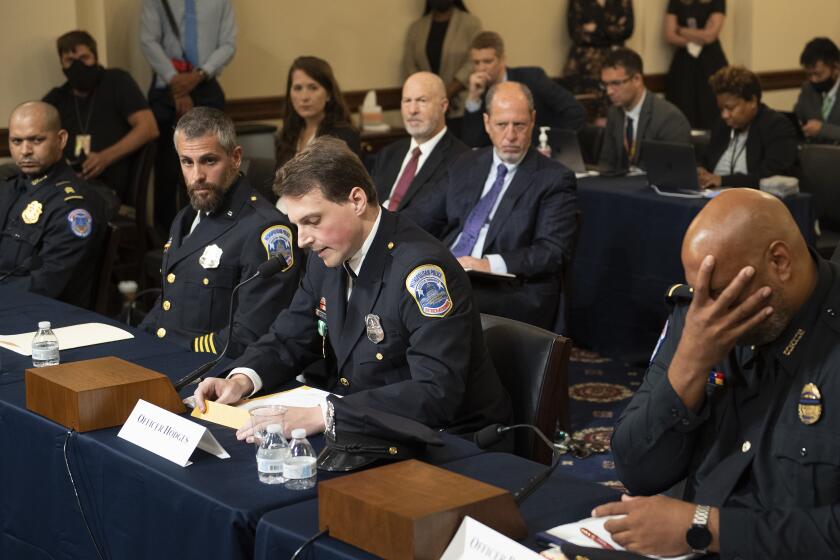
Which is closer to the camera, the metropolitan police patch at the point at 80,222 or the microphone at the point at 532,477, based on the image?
the microphone at the point at 532,477

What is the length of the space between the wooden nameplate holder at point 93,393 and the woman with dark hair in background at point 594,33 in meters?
6.93

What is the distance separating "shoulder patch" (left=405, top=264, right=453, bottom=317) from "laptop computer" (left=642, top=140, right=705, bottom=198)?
282cm

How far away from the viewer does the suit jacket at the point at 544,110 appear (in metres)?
6.70

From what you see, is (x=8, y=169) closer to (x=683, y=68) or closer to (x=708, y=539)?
(x=708, y=539)

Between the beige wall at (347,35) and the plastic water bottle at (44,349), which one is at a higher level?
the beige wall at (347,35)

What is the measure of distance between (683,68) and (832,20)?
2.28 metres

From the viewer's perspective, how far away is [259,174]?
5.45 m

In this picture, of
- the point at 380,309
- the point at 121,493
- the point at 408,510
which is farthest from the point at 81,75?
the point at 408,510

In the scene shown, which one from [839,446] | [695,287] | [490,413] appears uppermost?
[695,287]

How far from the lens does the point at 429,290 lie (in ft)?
8.51

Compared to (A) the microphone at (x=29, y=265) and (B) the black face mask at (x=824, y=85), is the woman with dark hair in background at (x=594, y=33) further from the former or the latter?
(A) the microphone at (x=29, y=265)

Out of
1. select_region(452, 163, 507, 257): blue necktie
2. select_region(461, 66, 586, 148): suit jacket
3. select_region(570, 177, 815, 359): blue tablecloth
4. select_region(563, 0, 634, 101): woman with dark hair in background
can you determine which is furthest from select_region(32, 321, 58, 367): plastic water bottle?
select_region(563, 0, 634, 101): woman with dark hair in background

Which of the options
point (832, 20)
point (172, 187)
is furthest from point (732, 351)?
point (832, 20)

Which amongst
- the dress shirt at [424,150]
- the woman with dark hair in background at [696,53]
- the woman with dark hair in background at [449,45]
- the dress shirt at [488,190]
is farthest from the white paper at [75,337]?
the woman with dark hair in background at [696,53]
